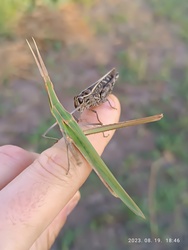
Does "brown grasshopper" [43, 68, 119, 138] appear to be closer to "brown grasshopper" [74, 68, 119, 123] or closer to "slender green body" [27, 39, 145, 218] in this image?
"brown grasshopper" [74, 68, 119, 123]

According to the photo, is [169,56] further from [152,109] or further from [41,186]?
[41,186]

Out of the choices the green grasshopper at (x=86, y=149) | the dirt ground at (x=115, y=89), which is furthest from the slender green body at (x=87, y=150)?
the dirt ground at (x=115, y=89)

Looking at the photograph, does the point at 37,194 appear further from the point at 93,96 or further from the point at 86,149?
the point at 93,96

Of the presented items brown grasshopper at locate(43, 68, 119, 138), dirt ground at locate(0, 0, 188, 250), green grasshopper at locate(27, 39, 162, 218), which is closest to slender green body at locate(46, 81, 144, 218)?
green grasshopper at locate(27, 39, 162, 218)

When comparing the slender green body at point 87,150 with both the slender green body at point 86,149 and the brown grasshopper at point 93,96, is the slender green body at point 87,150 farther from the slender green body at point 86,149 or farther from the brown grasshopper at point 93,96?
the brown grasshopper at point 93,96

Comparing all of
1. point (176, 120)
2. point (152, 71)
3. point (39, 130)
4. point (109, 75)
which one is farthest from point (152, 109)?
point (109, 75)

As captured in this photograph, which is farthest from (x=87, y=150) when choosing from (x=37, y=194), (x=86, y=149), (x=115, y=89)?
(x=115, y=89)
